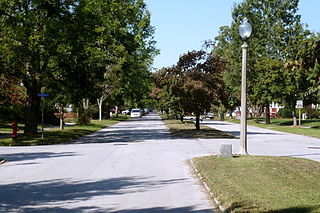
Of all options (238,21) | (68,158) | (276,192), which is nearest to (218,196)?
(276,192)

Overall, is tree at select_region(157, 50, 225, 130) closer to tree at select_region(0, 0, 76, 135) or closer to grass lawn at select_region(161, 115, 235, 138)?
grass lawn at select_region(161, 115, 235, 138)

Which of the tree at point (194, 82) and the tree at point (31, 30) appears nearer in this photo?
the tree at point (31, 30)

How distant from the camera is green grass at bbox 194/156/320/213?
743 cm

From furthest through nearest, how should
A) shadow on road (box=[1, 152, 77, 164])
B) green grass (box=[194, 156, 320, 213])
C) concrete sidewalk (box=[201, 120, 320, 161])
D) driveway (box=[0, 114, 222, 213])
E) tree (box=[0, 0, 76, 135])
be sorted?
tree (box=[0, 0, 76, 135])
concrete sidewalk (box=[201, 120, 320, 161])
shadow on road (box=[1, 152, 77, 164])
driveway (box=[0, 114, 222, 213])
green grass (box=[194, 156, 320, 213])

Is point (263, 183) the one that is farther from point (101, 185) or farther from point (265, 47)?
point (265, 47)

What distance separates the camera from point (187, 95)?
3091cm

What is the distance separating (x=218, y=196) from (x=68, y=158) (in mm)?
8714

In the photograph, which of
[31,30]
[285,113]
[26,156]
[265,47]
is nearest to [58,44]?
[31,30]

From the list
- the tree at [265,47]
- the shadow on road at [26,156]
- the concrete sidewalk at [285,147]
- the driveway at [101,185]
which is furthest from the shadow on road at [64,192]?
the tree at [265,47]

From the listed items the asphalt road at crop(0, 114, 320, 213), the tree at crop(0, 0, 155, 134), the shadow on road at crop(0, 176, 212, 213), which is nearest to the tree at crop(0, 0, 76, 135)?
the tree at crop(0, 0, 155, 134)

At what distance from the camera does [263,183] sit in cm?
961

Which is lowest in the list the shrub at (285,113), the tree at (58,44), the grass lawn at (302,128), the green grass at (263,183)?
the green grass at (263,183)

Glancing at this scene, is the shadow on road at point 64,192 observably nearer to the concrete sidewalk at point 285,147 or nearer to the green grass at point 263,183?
the green grass at point 263,183

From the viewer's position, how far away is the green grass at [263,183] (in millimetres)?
7429
